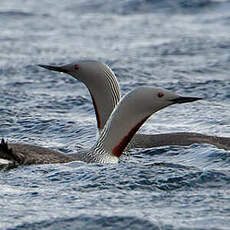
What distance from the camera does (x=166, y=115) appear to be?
12.4 m

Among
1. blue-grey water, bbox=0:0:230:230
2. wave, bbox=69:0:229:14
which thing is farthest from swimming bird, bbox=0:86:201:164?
wave, bbox=69:0:229:14

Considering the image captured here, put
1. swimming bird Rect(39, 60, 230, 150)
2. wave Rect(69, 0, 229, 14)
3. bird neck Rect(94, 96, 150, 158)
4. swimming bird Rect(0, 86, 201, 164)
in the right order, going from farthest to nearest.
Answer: wave Rect(69, 0, 229, 14)
swimming bird Rect(39, 60, 230, 150)
bird neck Rect(94, 96, 150, 158)
swimming bird Rect(0, 86, 201, 164)

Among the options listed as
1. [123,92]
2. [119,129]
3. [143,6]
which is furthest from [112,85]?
[143,6]

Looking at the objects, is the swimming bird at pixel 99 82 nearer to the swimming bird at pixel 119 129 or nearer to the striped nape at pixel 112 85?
the striped nape at pixel 112 85

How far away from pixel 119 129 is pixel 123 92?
4.54 m

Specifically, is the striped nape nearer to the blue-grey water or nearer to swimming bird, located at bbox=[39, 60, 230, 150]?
swimming bird, located at bbox=[39, 60, 230, 150]

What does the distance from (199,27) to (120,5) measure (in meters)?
3.02

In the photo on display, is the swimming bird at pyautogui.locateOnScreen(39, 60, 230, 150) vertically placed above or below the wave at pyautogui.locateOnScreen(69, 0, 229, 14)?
below

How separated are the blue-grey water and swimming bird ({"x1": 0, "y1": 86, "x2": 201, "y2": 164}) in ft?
0.60

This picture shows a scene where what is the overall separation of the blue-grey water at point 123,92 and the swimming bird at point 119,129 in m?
0.18

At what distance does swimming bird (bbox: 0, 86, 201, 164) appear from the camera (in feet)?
29.2

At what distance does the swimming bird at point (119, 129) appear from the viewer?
890cm

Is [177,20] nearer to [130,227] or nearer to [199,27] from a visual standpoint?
[199,27]

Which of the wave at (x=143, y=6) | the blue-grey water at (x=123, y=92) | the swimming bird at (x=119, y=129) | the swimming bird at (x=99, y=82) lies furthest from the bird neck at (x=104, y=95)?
the wave at (x=143, y=6)
